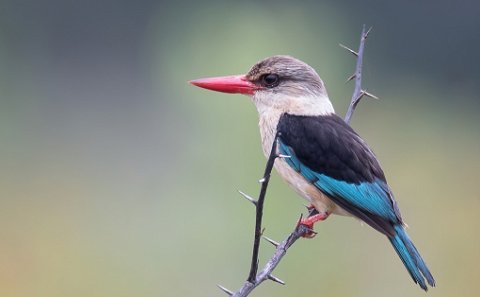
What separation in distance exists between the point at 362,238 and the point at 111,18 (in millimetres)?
11803

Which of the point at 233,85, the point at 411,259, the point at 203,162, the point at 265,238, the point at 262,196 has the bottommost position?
the point at 203,162

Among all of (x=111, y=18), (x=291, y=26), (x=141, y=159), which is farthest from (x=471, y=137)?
(x=111, y=18)

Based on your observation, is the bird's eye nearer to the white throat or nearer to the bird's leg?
the white throat

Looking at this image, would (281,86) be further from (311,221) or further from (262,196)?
(262,196)

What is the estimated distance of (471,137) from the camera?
1127cm

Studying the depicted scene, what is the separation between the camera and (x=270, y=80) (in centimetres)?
425

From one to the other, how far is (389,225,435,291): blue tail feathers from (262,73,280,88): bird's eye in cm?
75

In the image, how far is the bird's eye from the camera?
167 inches

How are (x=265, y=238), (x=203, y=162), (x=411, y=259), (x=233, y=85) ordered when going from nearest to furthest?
(x=265, y=238) < (x=411, y=259) < (x=233, y=85) < (x=203, y=162)

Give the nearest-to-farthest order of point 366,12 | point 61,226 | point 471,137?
1. point 61,226
2. point 471,137
3. point 366,12

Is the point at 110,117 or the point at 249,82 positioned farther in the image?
the point at 110,117

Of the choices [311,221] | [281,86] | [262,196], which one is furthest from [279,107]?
[262,196]

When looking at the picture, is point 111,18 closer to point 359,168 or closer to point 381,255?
point 381,255

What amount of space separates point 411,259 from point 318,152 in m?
0.51
